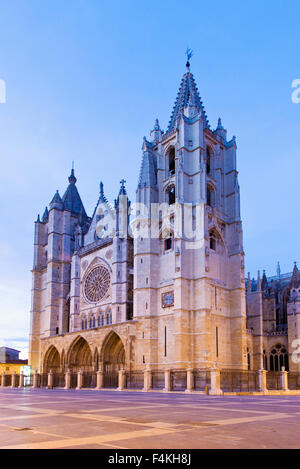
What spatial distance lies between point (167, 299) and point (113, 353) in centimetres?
762

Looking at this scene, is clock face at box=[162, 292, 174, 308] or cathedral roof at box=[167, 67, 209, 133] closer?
clock face at box=[162, 292, 174, 308]

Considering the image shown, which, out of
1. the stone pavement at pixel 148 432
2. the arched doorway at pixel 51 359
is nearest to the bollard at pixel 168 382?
the stone pavement at pixel 148 432

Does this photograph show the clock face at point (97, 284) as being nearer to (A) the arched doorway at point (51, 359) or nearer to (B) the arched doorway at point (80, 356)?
(B) the arched doorway at point (80, 356)

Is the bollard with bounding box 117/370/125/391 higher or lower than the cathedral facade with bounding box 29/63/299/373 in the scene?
lower

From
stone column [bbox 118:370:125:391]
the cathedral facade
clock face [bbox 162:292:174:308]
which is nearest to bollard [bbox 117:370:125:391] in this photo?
stone column [bbox 118:370:125:391]

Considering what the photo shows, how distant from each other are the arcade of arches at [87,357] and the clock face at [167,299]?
218 inches

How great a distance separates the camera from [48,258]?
48938 millimetres

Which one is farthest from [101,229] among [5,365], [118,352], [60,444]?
[60,444]

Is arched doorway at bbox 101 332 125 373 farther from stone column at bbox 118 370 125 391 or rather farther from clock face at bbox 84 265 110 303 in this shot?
stone column at bbox 118 370 125 391

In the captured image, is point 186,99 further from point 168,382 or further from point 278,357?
point 168,382

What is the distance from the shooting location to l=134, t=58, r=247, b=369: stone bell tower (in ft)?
103

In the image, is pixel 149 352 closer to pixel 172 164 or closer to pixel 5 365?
pixel 172 164

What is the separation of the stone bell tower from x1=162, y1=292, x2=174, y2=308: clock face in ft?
0.26

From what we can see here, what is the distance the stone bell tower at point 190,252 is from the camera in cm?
3152
